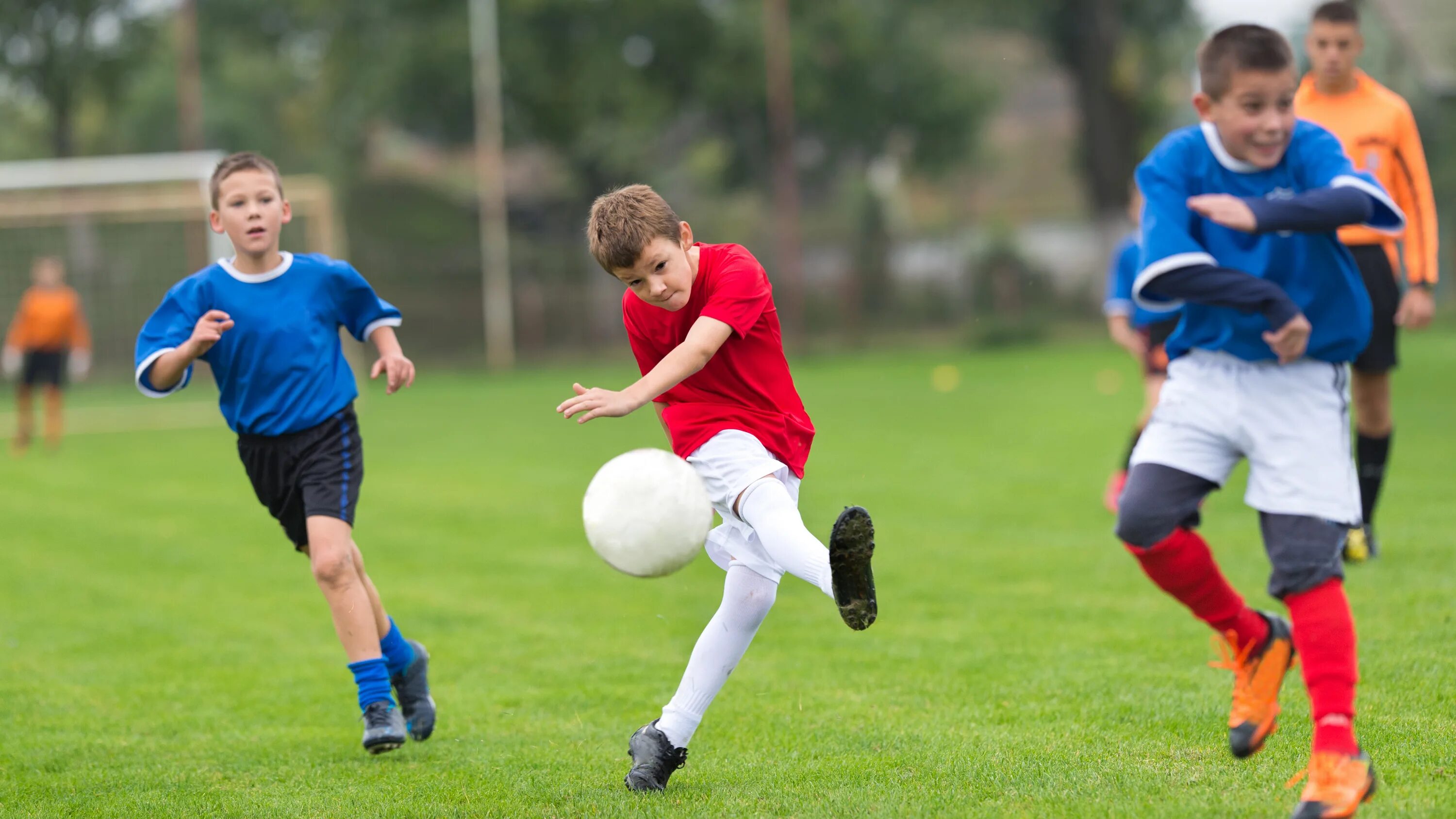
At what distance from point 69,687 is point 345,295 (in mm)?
2153

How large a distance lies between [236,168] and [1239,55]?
312 cm

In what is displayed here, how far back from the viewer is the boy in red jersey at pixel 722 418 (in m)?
3.81

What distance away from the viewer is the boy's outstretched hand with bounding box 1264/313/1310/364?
3.37 m

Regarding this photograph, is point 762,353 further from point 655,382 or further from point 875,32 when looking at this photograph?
point 875,32

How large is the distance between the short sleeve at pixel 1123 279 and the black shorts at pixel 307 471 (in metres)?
5.23

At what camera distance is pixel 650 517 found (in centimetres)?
388

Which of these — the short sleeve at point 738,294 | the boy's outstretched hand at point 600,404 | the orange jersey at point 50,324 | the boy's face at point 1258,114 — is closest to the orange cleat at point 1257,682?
the boy's face at point 1258,114

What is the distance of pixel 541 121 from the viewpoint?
112 feet

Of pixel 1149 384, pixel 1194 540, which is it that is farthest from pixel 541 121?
pixel 1194 540

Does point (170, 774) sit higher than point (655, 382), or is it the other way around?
point (655, 382)

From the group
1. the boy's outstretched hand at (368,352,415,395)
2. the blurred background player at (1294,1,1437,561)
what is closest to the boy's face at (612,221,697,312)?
the boy's outstretched hand at (368,352,415,395)

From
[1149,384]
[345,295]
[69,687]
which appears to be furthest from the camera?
[1149,384]

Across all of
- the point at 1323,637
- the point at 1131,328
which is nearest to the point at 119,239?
the point at 1131,328

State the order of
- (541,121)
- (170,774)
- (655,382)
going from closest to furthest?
(655,382), (170,774), (541,121)
